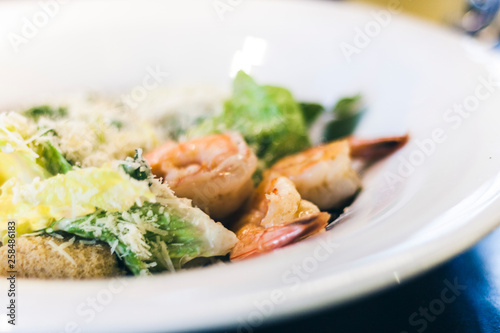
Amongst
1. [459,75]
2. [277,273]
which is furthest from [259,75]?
[277,273]

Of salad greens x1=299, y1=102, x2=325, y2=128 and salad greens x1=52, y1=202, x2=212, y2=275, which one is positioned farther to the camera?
salad greens x1=299, y1=102, x2=325, y2=128

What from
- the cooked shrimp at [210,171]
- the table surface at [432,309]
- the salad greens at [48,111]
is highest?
the cooked shrimp at [210,171]

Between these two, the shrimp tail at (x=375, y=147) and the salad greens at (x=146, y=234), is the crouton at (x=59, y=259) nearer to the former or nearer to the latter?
the salad greens at (x=146, y=234)

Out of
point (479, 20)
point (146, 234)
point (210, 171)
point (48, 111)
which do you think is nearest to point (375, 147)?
point (210, 171)

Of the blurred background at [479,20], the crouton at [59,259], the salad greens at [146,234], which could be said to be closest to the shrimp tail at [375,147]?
the salad greens at [146,234]

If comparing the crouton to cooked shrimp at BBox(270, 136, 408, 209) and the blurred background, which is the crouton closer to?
cooked shrimp at BBox(270, 136, 408, 209)

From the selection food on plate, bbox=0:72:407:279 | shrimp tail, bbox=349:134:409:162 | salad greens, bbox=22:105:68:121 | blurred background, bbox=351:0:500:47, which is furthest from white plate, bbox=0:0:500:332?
blurred background, bbox=351:0:500:47

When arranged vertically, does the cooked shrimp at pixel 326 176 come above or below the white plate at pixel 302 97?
below
